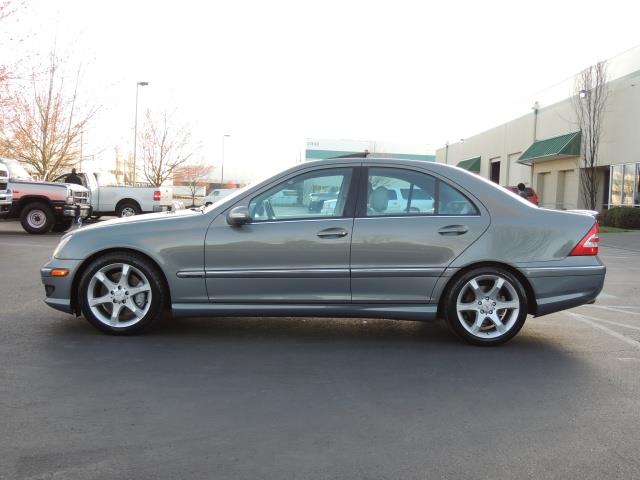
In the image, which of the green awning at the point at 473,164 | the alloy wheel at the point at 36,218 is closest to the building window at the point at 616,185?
the green awning at the point at 473,164

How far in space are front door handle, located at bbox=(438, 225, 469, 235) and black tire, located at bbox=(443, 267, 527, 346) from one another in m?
0.34

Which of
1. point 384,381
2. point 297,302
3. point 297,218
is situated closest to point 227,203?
point 297,218

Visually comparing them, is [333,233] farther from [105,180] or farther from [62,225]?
[105,180]

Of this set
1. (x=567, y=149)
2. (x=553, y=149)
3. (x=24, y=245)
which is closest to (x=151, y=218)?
(x=24, y=245)

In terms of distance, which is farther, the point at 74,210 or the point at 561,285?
the point at 74,210

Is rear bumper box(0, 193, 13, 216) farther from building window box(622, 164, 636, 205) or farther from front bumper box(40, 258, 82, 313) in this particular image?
building window box(622, 164, 636, 205)

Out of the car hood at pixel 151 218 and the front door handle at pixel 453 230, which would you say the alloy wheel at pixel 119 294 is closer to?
the car hood at pixel 151 218

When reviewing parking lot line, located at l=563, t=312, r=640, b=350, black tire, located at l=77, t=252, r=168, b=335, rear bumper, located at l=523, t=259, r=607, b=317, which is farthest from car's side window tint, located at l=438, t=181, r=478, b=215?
black tire, located at l=77, t=252, r=168, b=335

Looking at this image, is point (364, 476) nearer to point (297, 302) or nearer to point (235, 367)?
point (235, 367)

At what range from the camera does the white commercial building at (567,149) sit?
27.9m

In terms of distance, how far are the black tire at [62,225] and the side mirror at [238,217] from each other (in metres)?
14.2

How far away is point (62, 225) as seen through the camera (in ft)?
61.9

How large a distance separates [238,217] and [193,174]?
A: 55565 millimetres

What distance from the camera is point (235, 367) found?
Answer: 4883 millimetres
